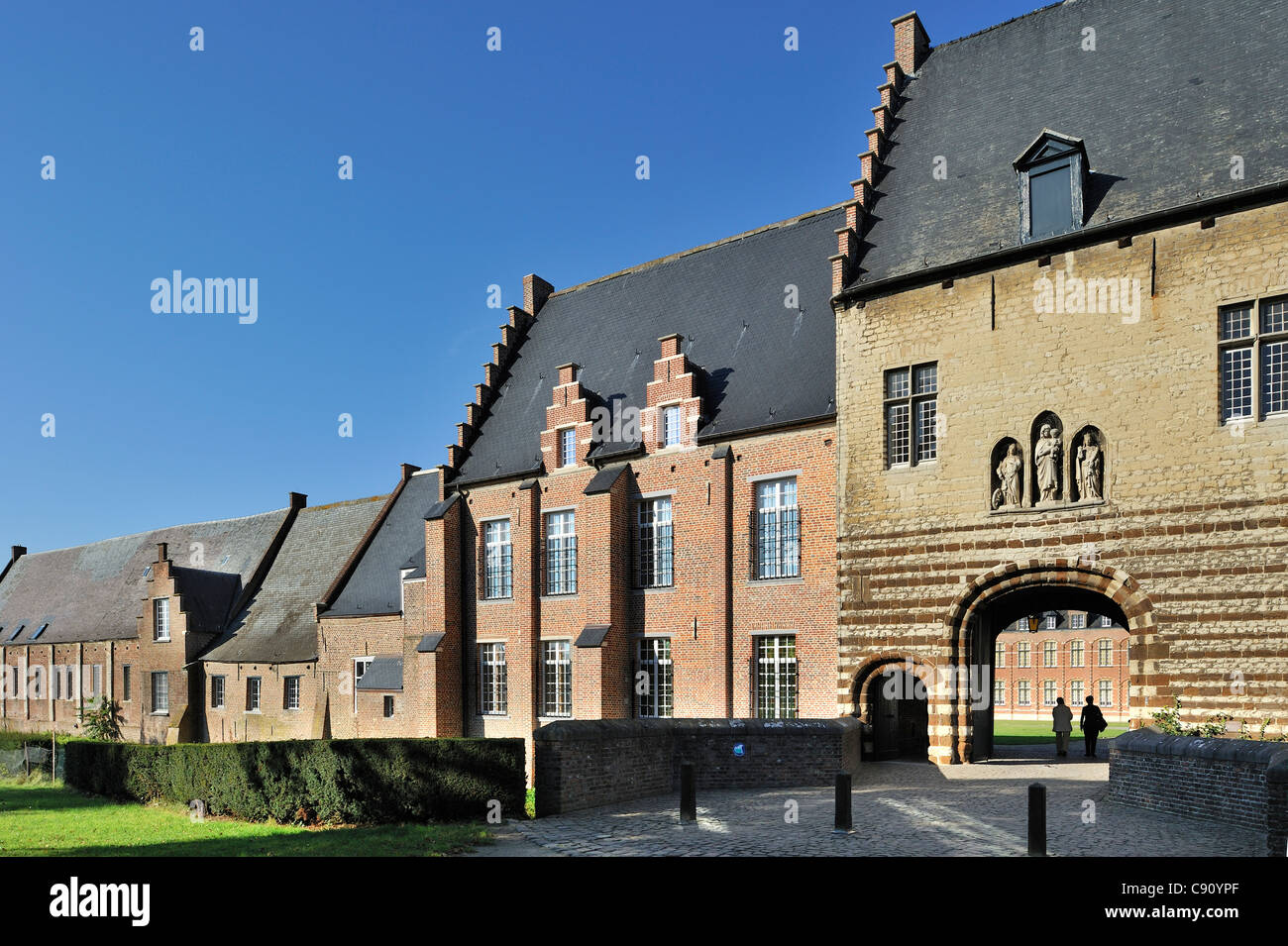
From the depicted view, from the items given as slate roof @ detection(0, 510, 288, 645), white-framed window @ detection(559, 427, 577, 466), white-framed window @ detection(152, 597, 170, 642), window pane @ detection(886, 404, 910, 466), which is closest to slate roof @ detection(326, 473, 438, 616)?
white-framed window @ detection(559, 427, 577, 466)

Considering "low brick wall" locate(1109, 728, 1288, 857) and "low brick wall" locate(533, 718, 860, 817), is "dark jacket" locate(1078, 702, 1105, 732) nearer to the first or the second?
"low brick wall" locate(533, 718, 860, 817)

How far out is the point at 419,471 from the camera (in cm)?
3953

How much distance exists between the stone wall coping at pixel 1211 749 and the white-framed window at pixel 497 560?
17.3m

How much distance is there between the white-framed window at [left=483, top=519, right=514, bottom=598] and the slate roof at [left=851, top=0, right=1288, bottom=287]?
513 inches

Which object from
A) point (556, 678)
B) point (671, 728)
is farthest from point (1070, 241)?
point (556, 678)

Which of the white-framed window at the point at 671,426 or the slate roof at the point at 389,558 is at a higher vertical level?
the white-framed window at the point at 671,426

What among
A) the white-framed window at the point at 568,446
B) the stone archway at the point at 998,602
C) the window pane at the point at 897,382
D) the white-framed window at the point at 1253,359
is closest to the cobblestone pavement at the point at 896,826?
the stone archway at the point at 998,602

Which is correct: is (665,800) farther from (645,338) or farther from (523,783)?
(645,338)

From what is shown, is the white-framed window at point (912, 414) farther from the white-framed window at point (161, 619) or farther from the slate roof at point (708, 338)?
the white-framed window at point (161, 619)

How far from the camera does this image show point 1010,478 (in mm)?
19000

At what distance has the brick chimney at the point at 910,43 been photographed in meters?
24.2

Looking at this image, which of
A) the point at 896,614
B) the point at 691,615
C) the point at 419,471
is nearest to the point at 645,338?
the point at 691,615

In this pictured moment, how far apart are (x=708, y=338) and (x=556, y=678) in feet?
32.8
